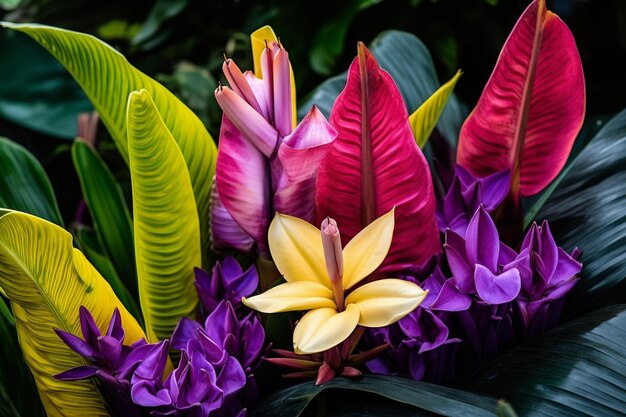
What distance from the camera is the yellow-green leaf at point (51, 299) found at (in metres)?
0.35

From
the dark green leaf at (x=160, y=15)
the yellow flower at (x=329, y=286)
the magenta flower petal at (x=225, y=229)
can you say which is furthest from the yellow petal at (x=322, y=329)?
the dark green leaf at (x=160, y=15)

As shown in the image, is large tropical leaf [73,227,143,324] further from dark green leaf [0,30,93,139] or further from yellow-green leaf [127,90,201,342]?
dark green leaf [0,30,93,139]

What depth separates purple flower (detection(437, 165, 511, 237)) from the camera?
433mm

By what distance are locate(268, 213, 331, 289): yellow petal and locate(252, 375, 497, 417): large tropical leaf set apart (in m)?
0.05

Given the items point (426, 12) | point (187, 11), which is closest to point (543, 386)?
point (426, 12)

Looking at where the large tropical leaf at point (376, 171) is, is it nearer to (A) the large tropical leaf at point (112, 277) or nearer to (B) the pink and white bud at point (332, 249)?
(B) the pink and white bud at point (332, 249)

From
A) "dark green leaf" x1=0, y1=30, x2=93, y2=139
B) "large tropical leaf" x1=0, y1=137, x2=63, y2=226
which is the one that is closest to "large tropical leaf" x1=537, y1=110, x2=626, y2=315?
"large tropical leaf" x1=0, y1=137, x2=63, y2=226

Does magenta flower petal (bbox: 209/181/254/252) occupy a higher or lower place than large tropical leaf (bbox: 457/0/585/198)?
lower

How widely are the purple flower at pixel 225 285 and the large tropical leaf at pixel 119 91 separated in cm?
7

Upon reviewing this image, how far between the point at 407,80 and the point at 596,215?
206mm

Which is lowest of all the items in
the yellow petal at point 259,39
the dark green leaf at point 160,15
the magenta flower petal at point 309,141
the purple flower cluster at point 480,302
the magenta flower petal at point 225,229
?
the purple flower cluster at point 480,302

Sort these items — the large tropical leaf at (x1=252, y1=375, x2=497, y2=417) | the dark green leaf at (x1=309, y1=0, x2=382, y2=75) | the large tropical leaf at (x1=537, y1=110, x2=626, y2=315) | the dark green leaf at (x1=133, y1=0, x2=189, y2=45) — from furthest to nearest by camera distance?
the dark green leaf at (x1=133, y1=0, x2=189, y2=45) → the dark green leaf at (x1=309, y1=0, x2=382, y2=75) → the large tropical leaf at (x1=537, y1=110, x2=626, y2=315) → the large tropical leaf at (x1=252, y1=375, x2=497, y2=417)

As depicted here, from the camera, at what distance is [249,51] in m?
1.08

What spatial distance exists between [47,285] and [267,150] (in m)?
0.13
